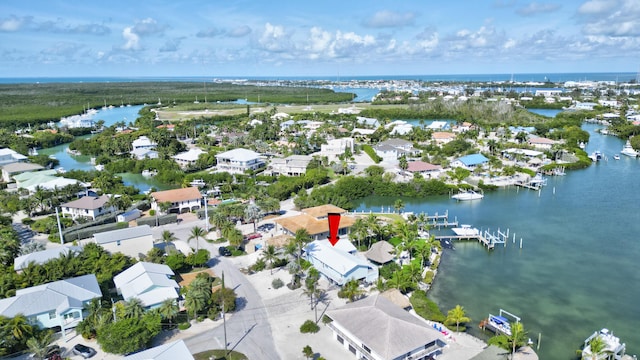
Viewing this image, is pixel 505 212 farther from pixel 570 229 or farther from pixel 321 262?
pixel 321 262

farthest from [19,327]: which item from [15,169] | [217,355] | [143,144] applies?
[143,144]

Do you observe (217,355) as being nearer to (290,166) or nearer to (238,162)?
(290,166)

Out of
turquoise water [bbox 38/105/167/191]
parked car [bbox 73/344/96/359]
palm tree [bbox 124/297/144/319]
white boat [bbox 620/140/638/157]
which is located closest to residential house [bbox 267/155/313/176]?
turquoise water [bbox 38/105/167/191]

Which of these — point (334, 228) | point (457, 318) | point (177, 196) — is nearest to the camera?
point (457, 318)

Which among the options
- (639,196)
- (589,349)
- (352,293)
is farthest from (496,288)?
(639,196)

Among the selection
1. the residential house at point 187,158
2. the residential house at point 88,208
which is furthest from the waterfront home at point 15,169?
the residential house at point 88,208

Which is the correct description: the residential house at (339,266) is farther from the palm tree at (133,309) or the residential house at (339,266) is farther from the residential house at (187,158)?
the residential house at (187,158)
